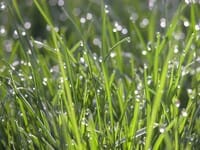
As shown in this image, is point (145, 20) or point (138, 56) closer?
point (138, 56)

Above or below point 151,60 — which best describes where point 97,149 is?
below

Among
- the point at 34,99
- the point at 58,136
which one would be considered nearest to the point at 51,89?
the point at 34,99

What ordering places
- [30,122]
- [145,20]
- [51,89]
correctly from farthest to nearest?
[145,20] → [51,89] → [30,122]

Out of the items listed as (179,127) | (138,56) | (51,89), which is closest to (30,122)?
(51,89)

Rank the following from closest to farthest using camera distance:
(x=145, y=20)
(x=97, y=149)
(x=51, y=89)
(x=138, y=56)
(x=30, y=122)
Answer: (x=97, y=149), (x=30, y=122), (x=51, y=89), (x=138, y=56), (x=145, y=20)

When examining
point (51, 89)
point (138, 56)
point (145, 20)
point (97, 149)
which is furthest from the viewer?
point (145, 20)

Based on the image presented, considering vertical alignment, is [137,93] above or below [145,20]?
below

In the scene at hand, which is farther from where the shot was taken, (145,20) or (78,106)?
(145,20)

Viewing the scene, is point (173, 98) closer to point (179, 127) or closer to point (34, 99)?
point (179, 127)

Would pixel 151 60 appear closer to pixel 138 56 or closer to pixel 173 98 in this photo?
pixel 173 98
